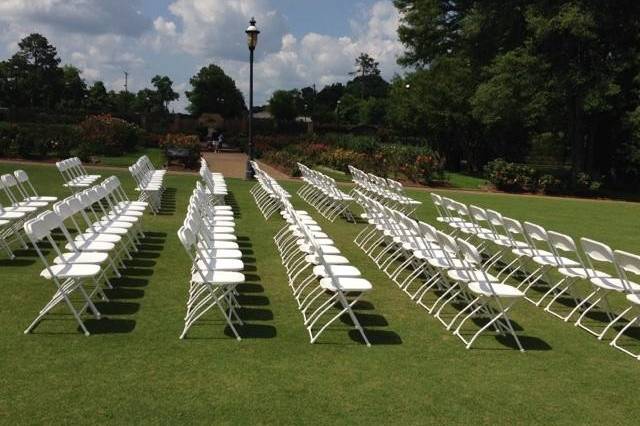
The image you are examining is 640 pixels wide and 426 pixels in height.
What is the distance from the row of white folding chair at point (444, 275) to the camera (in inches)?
217

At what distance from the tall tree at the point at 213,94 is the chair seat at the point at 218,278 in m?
Result: 71.4

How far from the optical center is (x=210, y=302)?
6.06 metres

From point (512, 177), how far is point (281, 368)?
779 inches

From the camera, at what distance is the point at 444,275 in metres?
6.74

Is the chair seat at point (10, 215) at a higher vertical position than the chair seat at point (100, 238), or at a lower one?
lower

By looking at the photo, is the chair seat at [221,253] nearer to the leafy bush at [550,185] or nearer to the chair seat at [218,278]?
the chair seat at [218,278]

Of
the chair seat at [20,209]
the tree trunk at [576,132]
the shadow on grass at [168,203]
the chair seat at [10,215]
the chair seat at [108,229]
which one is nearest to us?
the chair seat at [108,229]

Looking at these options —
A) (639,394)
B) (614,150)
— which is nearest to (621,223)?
(639,394)

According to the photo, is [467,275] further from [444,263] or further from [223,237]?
[223,237]

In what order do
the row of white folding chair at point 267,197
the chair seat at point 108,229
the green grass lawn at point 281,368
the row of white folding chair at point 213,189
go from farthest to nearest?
the row of white folding chair at point 213,189 < the row of white folding chair at point 267,197 < the chair seat at point 108,229 < the green grass lawn at point 281,368

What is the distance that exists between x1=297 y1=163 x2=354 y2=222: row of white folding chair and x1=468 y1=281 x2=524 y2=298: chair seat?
6289 mm

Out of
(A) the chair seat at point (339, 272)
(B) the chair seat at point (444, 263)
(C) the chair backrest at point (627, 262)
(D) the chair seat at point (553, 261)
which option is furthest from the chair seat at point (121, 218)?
(C) the chair backrest at point (627, 262)

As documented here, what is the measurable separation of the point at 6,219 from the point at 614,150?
28.3 metres

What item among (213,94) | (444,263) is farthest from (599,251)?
(213,94)
